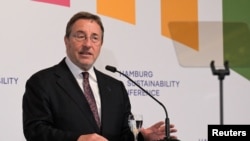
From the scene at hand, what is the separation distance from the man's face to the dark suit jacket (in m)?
0.11

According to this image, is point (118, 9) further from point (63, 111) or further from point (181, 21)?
point (63, 111)

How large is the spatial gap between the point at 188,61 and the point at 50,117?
1429mm

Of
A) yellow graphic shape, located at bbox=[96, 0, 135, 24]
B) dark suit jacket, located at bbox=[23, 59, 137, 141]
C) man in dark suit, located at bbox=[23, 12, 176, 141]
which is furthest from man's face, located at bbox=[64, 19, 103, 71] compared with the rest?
yellow graphic shape, located at bbox=[96, 0, 135, 24]

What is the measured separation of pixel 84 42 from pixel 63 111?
1.60 ft

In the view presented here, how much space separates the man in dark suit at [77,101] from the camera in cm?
264

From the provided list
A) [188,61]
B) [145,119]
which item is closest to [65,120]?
[145,119]

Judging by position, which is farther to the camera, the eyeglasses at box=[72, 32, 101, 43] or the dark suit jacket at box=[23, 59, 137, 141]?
the eyeglasses at box=[72, 32, 101, 43]

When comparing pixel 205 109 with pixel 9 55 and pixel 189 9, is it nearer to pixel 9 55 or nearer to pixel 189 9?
pixel 189 9

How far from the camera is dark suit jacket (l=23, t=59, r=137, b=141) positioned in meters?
2.61

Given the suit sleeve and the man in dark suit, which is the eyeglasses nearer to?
the man in dark suit

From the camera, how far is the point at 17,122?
315 cm

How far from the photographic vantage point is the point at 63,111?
2.73 m

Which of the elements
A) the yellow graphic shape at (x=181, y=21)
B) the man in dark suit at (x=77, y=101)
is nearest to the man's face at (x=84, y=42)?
the man in dark suit at (x=77, y=101)

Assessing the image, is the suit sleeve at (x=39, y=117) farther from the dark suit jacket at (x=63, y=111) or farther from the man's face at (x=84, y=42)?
the man's face at (x=84, y=42)
